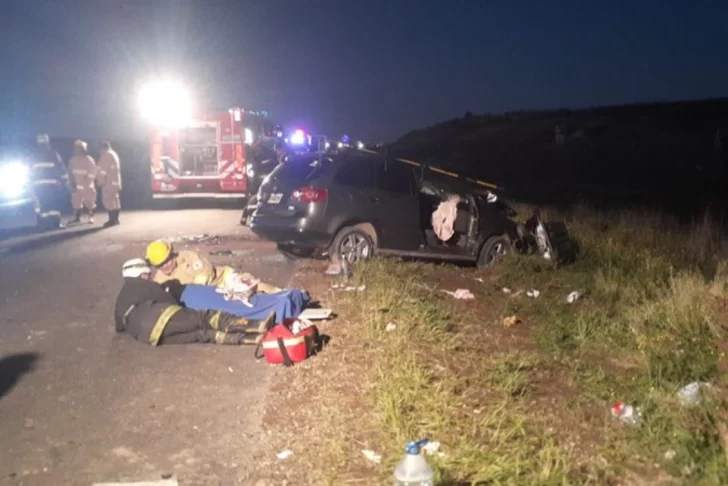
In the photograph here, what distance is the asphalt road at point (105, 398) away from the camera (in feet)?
15.8

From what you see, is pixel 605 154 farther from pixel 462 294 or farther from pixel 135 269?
pixel 135 269

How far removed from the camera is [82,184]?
1761 cm

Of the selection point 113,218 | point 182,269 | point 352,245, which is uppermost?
point 182,269

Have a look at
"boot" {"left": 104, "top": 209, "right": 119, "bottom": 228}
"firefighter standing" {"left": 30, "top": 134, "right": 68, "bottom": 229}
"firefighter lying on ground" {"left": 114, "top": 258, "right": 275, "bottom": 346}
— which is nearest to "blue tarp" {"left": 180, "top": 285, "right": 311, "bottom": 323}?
"firefighter lying on ground" {"left": 114, "top": 258, "right": 275, "bottom": 346}

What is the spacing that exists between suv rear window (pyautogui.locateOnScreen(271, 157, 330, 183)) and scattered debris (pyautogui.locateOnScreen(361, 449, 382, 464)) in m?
6.55

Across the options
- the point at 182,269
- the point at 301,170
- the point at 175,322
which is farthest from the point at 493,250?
the point at 175,322

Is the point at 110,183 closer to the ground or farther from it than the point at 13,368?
farther from it

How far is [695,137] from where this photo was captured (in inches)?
1587

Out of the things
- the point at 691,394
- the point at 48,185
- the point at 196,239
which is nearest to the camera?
the point at 691,394

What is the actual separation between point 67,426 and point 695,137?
39.9 meters

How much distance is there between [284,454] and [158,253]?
367 centimetres

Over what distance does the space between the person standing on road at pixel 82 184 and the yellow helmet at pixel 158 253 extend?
1014cm

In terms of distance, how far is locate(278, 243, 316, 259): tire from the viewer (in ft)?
38.1

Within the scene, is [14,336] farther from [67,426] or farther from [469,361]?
[469,361]
